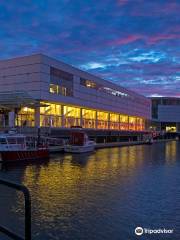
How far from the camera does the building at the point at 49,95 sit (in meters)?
61.1

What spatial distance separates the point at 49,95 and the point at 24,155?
27.6m

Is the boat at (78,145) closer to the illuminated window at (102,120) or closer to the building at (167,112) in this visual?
the illuminated window at (102,120)

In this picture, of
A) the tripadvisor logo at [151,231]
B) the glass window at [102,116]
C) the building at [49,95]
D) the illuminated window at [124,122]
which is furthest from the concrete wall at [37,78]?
the tripadvisor logo at [151,231]

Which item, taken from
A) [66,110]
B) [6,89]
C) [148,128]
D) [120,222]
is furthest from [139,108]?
[120,222]

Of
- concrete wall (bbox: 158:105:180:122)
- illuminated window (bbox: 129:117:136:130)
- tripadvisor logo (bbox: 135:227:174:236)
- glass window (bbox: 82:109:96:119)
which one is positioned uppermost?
concrete wall (bbox: 158:105:180:122)

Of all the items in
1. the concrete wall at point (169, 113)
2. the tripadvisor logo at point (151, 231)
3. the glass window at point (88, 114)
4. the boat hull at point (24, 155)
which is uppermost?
the concrete wall at point (169, 113)

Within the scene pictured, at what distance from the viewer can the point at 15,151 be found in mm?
36625

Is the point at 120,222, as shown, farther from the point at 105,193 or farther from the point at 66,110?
the point at 66,110

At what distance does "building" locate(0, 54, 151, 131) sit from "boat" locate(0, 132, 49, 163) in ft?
44.6

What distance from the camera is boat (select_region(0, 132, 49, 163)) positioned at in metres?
35.8

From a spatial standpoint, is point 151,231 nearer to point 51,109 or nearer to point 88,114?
point 51,109

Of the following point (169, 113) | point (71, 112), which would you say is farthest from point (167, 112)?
point (71, 112)

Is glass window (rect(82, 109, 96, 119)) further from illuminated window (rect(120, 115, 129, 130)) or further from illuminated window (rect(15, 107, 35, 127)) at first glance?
illuminated window (rect(120, 115, 129, 130))

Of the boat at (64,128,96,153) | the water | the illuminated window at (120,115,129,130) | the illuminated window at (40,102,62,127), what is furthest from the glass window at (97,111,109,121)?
the water
